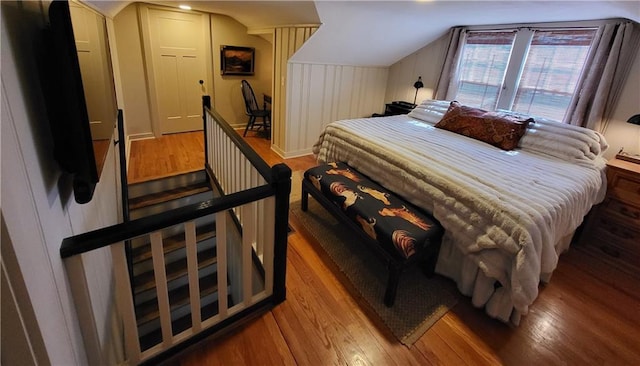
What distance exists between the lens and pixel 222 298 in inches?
57.3

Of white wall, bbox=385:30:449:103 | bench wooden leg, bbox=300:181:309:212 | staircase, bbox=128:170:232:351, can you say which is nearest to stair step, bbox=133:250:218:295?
staircase, bbox=128:170:232:351

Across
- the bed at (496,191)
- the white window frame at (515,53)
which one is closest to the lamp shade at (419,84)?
the white window frame at (515,53)

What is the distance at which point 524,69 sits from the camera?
10.4 feet

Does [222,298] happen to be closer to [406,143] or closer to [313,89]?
[406,143]

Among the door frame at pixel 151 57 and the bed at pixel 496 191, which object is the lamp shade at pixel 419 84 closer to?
the bed at pixel 496 191

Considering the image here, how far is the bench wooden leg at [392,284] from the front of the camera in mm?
1671

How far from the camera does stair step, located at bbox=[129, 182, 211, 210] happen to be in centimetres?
280

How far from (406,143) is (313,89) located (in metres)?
1.98

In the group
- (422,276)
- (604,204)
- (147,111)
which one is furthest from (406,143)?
(147,111)

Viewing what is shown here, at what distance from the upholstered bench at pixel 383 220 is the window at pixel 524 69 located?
2250mm

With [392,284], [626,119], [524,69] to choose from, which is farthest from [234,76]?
[626,119]

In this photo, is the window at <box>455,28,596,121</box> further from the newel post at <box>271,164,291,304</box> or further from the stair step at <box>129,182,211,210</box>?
the stair step at <box>129,182,211,210</box>

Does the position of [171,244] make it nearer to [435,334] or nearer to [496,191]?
[435,334]

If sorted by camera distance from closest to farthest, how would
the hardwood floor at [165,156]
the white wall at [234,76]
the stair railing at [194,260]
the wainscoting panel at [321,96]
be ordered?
the stair railing at [194,260] → the hardwood floor at [165,156] → the wainscoting panel at [321,96] → the white wall at [234,76]
